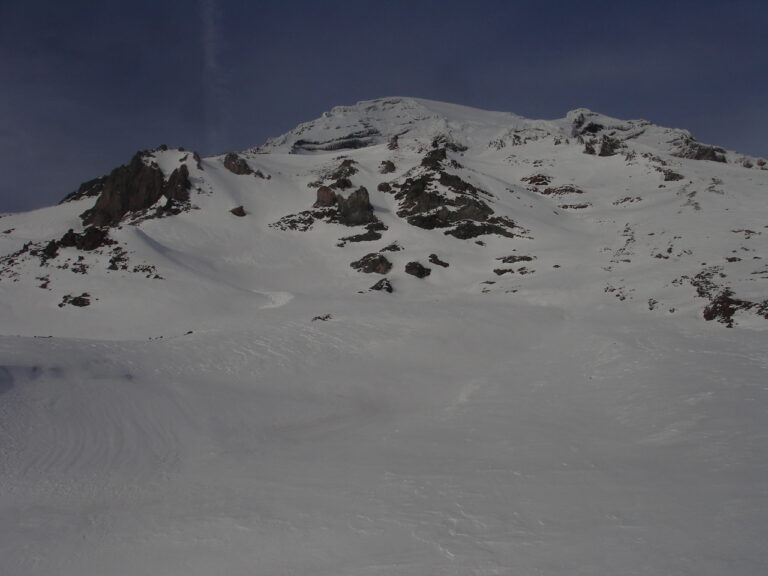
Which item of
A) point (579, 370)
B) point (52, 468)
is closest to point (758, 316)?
point (579, 370)

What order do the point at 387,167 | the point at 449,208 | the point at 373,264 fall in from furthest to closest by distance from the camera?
1. the point at 387,167
2. the point at 449,208
3. the point at 373,264

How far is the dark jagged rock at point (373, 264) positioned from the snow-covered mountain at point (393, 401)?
22 cm

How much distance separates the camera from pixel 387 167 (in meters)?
55.3

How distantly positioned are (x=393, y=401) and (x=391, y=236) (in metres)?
28.3

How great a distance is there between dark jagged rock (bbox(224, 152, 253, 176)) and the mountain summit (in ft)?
1.14

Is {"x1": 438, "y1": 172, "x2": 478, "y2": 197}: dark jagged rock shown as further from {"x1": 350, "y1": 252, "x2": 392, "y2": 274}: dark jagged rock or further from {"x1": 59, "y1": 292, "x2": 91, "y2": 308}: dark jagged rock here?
{"x1": 59, "y1": 292, "x2": 91, "y2": 308}: dark jagged rock

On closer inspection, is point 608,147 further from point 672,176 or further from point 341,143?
point 341,143

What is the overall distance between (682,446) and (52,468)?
11390 mm

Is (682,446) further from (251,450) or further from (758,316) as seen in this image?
(758,316)

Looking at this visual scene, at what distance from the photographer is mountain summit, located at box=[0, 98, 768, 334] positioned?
79.9 ft

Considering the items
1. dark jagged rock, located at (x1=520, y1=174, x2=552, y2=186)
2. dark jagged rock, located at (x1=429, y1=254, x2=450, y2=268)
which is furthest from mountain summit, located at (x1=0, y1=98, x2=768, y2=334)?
dark jagged rock, located at (x1=520, y1=174, x2=552, y2=186)

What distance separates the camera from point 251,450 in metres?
9.25

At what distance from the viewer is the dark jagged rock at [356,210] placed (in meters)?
42.6

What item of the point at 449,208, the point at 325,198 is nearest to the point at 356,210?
the point at 325,198
